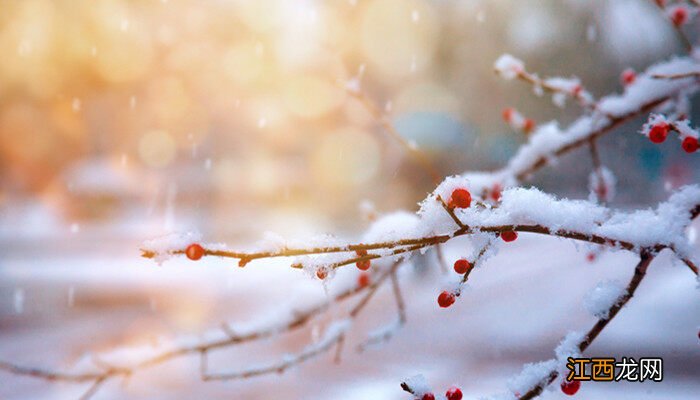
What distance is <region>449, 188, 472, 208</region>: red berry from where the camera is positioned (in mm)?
961

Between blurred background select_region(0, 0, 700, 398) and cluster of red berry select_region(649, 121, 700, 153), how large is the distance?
7116mm

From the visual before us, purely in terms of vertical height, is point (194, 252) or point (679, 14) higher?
point (679, 14)

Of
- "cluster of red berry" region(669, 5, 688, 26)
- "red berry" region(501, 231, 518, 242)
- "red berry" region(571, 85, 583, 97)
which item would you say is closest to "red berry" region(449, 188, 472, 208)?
"red berry" region(501, 231, 518, 242)

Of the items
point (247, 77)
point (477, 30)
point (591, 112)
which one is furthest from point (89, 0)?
point (591, 112)

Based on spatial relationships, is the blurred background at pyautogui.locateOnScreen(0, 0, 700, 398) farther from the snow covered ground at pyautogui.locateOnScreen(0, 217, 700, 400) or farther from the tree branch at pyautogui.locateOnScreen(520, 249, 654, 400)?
the tree branch at pyautogui.locateOnScreen(520, 249, 654, 400)

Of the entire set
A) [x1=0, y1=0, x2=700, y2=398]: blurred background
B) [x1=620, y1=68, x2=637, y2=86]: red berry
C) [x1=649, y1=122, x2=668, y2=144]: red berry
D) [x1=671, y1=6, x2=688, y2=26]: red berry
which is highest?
[x1=0, y1=0, x2=700, y2=398]: blurred background

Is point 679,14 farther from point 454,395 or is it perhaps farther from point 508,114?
point 454,395

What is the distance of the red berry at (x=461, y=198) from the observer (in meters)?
0.96

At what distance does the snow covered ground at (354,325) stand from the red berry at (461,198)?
1261 mm

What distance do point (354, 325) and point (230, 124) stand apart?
24.0 metres

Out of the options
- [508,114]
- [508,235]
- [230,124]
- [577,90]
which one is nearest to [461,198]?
[508,235]

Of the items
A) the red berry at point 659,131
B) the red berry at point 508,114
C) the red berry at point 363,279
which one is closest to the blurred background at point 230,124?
the red berry at point 363,279

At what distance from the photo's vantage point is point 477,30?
18.2 meters

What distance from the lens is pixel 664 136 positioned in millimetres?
1169
